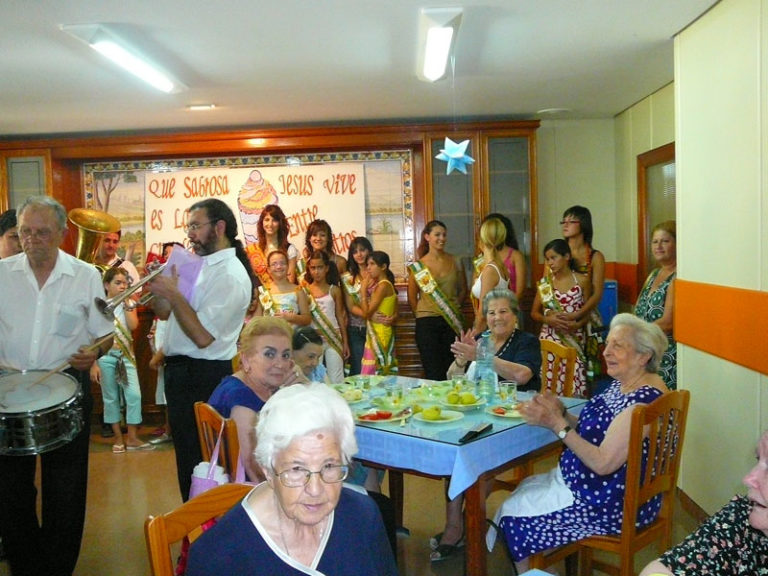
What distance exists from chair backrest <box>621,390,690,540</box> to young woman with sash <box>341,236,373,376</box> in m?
3.00

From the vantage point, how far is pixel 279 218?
551 cm

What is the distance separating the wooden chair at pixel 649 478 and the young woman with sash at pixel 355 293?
2942mm

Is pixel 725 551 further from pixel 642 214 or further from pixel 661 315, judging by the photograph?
pixel 642 214

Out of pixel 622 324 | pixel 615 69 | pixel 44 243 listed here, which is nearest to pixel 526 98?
pixel 615 69

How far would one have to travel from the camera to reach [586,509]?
2.27 meters

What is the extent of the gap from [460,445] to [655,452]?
589 mm

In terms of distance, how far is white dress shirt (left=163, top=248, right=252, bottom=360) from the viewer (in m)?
2.74

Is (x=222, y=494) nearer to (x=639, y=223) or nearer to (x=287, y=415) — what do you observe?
(x=287, y=415)

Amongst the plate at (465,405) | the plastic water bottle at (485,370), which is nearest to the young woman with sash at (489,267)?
the plastic water bottle at (485,370)

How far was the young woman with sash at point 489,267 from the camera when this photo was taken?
4586 mm

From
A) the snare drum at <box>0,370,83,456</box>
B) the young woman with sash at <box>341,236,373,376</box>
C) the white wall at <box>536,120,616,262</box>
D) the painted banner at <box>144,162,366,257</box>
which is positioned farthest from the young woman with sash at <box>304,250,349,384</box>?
the snare drum at <box>0,370,83,456</box>

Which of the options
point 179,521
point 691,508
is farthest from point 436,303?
point 179,521

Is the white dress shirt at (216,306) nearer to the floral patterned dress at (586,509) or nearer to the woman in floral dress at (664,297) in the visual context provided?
the floral patterned dress at (586,509)

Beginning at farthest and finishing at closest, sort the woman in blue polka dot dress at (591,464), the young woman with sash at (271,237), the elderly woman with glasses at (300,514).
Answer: the young woman with sash at (271,237) → the woman in blue polka dot dress at (591,464) → the elderly woman with glasses at (300,514)
